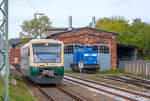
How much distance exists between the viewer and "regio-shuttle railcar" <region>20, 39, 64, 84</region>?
15.2 meters

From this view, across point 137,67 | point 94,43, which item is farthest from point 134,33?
point 137,67

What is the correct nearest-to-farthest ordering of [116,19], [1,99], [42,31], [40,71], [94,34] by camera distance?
[1,99]
[40,71]
[94,34]
[42,31]
[116,19]

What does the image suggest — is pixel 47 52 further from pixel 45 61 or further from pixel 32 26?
pixel 32 26

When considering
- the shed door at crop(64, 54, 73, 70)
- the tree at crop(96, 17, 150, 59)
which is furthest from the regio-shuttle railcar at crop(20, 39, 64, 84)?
the tree at crop(96, 17, 150, 59)

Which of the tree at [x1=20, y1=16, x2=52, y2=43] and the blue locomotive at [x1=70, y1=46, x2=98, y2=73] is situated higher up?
the tree at [x1=20, y1=16, x2=52, y2=43]

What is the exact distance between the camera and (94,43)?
1298 inches

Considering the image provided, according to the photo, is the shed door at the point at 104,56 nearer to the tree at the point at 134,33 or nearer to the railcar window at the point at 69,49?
the railcar window at the point at 69,49

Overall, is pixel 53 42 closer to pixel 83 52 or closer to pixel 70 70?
pixel 83 52

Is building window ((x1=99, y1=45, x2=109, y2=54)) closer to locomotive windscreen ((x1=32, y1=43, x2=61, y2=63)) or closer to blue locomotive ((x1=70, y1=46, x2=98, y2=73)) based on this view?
blue locomotive ((x1=70, y1=46, x2=98, y2=73))

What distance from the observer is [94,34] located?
33.1 metres

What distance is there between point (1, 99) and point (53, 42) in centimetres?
666

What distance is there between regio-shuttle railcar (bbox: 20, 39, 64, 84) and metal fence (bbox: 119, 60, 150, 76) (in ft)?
39.2

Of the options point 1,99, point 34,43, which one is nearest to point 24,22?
point 34,43

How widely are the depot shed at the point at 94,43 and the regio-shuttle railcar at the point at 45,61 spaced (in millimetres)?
16939
